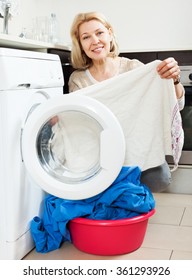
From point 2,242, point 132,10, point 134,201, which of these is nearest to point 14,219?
point 2,242

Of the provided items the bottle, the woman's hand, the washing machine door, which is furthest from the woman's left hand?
the bottle

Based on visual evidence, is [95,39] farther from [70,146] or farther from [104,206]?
[104,206]

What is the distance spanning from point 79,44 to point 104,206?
944 millimetres

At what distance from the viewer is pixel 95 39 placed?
7.61ft

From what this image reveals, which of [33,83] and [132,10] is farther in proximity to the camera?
[132,10]

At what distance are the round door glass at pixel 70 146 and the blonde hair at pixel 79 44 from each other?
53 cm

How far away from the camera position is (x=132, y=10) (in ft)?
10.2

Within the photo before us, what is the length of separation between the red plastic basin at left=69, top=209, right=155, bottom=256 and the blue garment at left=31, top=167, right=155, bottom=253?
0.04 m

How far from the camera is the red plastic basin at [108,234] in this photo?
1893 mm

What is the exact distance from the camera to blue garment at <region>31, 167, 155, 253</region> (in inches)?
74.5

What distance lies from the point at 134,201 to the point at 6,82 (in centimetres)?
70

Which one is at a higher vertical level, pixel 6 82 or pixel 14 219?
pixel 6 82
